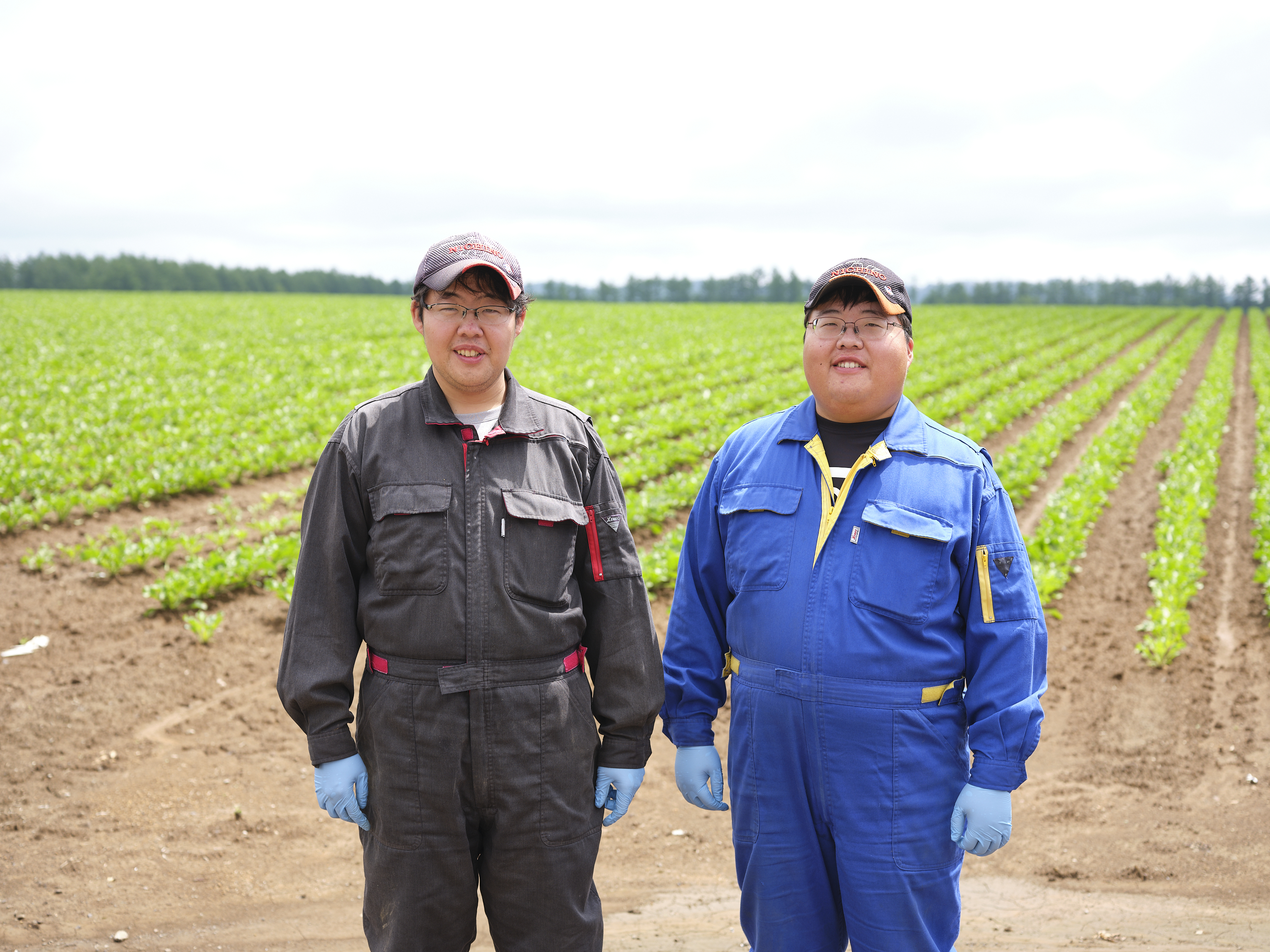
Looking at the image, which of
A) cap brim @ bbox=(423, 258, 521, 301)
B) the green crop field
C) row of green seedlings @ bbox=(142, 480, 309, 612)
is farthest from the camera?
the green crop field

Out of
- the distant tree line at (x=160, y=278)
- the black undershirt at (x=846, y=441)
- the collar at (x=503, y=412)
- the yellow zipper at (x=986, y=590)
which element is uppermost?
the distant tree line at (x=160, y=278)

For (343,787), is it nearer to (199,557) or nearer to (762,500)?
(762,500)

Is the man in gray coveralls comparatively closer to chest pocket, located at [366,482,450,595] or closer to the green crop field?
chest pocket, located at [366,482,450,595]

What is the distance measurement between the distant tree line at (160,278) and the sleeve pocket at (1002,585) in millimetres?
71307

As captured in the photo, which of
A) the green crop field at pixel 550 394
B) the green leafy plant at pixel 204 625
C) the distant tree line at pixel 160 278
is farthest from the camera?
the distant tree line at pixel 160 278

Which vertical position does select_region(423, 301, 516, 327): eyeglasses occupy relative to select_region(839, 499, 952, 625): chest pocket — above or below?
above

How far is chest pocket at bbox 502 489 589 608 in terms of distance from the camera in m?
2.30

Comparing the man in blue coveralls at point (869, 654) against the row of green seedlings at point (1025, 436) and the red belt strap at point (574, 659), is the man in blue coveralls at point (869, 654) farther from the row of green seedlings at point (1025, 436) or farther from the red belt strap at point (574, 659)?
the row of green seedlings at point (1025, 436)

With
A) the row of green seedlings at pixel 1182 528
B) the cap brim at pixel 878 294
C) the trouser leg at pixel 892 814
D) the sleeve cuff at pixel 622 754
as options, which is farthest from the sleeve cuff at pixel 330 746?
the row of green seedlings at pixel 1182 528

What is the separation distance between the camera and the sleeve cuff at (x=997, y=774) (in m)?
2.25

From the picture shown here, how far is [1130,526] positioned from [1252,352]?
28000mm

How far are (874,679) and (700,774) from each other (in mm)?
650

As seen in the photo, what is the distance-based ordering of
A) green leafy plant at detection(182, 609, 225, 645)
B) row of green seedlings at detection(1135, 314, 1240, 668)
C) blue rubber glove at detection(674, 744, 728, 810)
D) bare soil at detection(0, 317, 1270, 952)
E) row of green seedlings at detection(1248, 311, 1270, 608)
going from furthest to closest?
1. row of green seedlings at detection(1248, 311, 1270, 608)
2. row of green seedlings at detection(1135, 314, 1240, 668)
3. green leafy plant at detection(182, 609, 225, 645)
4. bare soil at detection(0, 317, 1270, 952)
5. blue rubber glove at detection(674, 744, 728, 810)

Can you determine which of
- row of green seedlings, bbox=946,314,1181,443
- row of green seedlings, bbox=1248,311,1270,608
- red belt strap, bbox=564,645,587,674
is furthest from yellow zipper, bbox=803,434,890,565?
row of green seedlings, bbox=1248,311,1270,608
